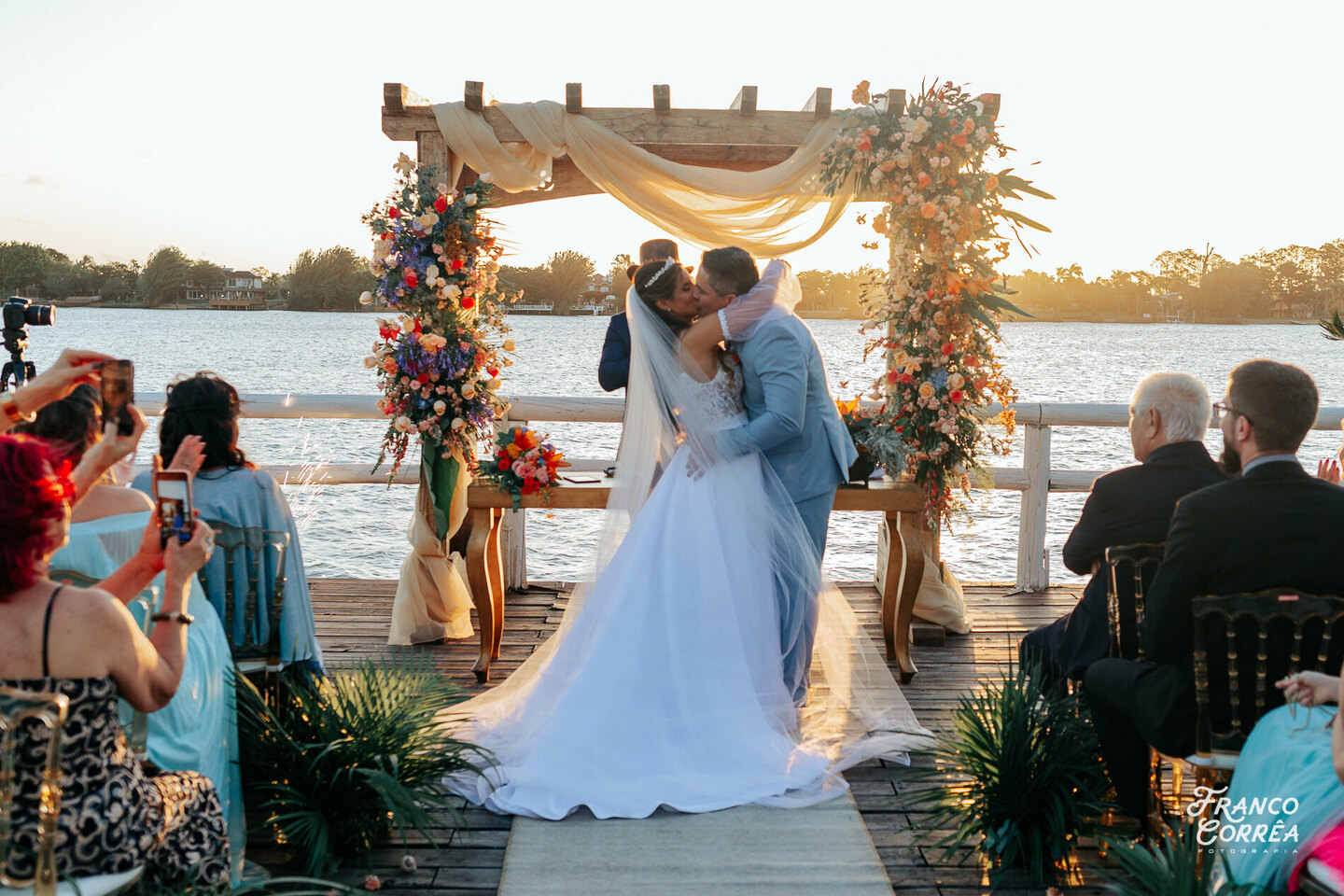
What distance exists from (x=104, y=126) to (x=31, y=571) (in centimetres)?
1651

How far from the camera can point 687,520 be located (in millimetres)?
3727

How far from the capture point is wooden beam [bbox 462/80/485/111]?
5164mm

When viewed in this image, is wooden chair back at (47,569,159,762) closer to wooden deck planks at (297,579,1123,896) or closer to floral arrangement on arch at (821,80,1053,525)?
wooden deck planks at (297,579,1123,896)

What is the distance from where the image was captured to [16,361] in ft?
10.5

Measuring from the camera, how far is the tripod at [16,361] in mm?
3225

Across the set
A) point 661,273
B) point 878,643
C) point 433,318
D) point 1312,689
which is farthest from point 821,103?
point 1312,689

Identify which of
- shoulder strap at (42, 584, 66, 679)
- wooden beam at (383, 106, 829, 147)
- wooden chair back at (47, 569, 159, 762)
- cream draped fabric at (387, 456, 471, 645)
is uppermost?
wooden beam at (383, 106, 829, 147)

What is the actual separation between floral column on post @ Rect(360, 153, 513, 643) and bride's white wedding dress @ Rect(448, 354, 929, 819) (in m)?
1.33

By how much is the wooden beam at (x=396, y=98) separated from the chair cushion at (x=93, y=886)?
4.13 meters

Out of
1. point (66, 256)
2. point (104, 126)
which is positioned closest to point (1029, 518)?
point (104, 126)

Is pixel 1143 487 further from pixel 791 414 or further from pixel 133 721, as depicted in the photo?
pixel 133 721

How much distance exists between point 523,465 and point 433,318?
3.41 ft

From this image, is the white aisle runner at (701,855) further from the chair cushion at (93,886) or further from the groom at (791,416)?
the chair cushion at (93,886)

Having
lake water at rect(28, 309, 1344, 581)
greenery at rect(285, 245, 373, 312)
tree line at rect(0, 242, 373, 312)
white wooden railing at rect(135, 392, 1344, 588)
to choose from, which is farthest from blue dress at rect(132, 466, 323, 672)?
greenery at rect(285, 245, 373, 312)
